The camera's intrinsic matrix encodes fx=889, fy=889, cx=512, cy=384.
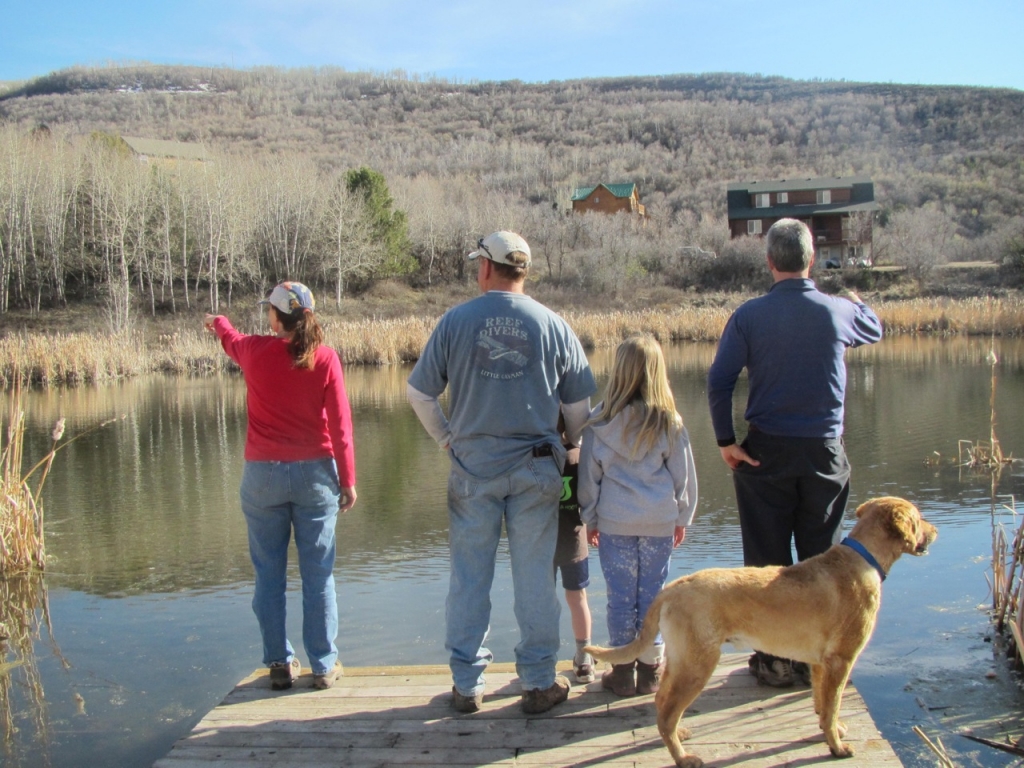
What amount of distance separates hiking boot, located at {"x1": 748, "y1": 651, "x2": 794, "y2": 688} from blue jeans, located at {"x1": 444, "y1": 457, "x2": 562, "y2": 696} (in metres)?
0.89

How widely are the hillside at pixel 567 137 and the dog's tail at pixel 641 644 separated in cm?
4069

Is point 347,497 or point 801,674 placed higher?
point 347,497

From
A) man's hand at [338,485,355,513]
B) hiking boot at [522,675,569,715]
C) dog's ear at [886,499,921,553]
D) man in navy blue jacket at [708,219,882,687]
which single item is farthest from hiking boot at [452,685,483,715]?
dog's ear at [886,499,921,553]

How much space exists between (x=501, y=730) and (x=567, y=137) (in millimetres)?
99339

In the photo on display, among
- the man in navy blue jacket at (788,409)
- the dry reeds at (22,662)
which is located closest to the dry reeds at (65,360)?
the dry reeds at (22,662)

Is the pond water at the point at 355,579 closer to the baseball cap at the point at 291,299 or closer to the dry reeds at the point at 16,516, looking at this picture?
the dry reeds at the point at 16,516

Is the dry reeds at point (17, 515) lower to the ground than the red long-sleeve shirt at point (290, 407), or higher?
lower

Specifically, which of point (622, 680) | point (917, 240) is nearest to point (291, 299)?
point (622, 680)

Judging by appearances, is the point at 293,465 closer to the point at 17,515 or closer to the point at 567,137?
the point at 17,515

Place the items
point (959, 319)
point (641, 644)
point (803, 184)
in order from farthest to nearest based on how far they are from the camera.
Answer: point (803, 184)
point (959, 319)
point (641, 644)

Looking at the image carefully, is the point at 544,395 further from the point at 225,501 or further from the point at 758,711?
the point at 225,501

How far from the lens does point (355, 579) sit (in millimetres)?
6793

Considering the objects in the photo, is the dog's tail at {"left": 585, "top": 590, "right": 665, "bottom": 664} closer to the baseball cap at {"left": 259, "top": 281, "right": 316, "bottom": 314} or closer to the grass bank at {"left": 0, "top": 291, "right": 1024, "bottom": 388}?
the baseball cap at {"left": 259, "top": 281, "right": 316, "bottom": 314}

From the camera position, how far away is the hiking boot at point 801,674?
3680mm
